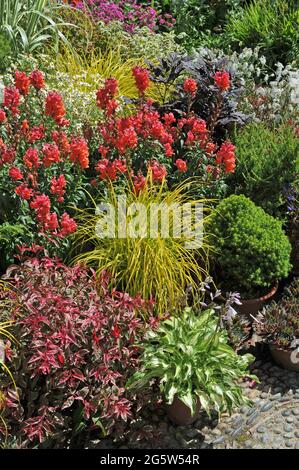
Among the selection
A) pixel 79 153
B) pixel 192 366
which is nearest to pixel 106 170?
pixel 79 153

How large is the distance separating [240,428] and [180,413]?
351 millimetres

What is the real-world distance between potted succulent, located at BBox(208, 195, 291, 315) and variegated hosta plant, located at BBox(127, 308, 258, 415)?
74cm

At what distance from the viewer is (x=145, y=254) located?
4.35 m

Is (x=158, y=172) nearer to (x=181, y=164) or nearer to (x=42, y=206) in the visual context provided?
(x=181, y=164)

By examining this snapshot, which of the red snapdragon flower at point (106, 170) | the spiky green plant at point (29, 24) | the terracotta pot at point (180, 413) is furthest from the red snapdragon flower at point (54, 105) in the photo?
the spiky green plant at point (29, 24)

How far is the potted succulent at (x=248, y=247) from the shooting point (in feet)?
14.9

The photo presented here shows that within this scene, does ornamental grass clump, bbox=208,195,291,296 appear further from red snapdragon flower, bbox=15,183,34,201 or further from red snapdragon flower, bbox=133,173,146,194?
red snapdragon flower, bbox=15,183,34,201

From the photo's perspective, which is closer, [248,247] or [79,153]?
[79,153]

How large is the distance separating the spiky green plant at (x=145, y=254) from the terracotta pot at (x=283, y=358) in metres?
0.68

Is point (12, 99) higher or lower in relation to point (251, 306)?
higher

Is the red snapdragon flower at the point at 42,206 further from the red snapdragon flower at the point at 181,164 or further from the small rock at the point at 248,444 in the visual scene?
the small rock at the point at 248,444

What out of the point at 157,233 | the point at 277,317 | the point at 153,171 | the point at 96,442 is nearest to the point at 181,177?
the point at 153,171

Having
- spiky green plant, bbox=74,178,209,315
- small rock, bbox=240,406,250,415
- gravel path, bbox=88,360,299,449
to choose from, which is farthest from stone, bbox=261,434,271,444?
spiky green plant, bbox=74,178,209,315

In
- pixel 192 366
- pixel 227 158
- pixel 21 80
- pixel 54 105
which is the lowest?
pixel 192 366
